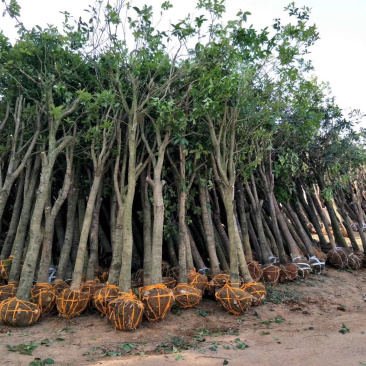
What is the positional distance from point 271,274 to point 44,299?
529 cm

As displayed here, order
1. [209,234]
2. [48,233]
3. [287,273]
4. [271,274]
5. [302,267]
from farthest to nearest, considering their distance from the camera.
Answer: [302,267] → [287,273] → [271,274] → [209,234] → [48,233]

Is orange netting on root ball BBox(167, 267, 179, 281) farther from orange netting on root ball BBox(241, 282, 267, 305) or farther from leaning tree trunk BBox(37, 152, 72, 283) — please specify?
leaning tree trunk BBox(37, 152, 72, 283)

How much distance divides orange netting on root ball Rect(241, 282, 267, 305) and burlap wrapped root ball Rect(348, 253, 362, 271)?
4.54 meters

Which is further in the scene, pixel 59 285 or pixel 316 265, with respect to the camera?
pixel 316 265

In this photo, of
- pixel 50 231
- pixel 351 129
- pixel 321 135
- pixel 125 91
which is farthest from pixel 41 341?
pixel 351 129

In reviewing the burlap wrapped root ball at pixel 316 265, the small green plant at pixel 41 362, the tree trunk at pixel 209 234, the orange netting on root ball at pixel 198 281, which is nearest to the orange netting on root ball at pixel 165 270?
the orange netting on root ball at pixel 198 281

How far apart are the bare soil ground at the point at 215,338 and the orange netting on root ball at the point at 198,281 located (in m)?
0.35

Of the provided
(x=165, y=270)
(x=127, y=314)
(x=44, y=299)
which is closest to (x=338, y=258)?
(x=165, y=270)

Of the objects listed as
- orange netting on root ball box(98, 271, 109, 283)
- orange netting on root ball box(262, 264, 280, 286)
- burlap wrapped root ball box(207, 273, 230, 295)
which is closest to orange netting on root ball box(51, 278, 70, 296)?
orange netting on root ball box(98, 271, 109, 283)

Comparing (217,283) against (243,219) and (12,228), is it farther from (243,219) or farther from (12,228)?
(12,228)

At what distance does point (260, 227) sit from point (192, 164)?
307 cm

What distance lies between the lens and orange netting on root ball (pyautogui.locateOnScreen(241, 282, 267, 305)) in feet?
22.0

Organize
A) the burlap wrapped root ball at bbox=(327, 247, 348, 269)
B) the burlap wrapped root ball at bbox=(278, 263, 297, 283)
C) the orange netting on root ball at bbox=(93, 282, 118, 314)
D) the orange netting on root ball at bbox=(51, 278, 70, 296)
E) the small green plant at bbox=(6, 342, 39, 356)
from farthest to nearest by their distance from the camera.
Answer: the burlap wrapped root ball at bbox=(327, 247, 348, 269) < the burlap wrapped root ball at bbox=(278, 263, 297, 283) < the orange netting on root ball at bbox=(51, 278, 70, 296) < the orange netting on root ball at bbox=(93, 282, 118, 314) < the small green plant at bbox=(6, 342, 39, 356)

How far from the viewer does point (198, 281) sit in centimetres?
705
